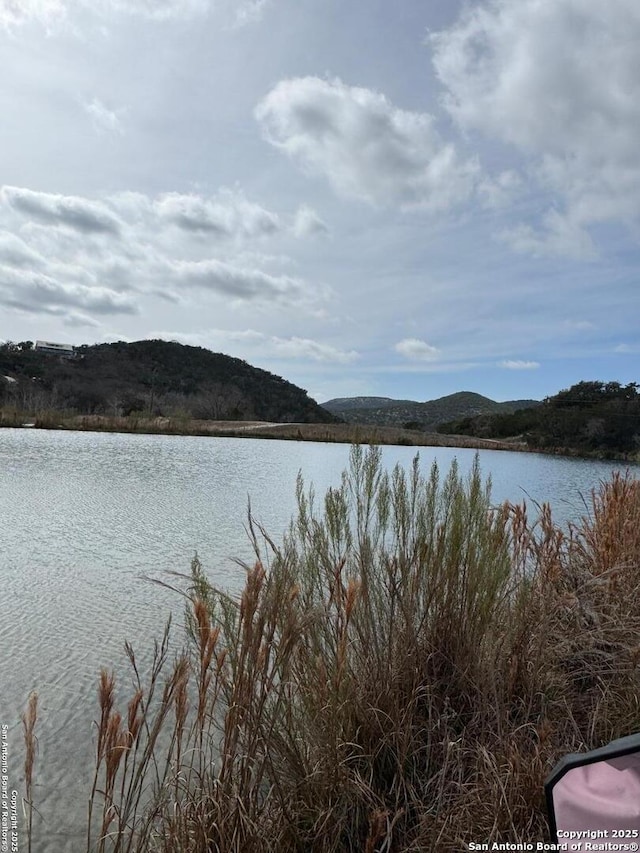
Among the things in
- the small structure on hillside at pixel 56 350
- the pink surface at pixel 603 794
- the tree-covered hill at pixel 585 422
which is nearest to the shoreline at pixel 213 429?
the tree-covered hill at pixel 585 422

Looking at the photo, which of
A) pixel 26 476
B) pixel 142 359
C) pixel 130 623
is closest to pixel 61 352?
pixel 142 359

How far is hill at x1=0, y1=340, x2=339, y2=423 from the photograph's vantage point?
45.8 m

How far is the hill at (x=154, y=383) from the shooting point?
150ft

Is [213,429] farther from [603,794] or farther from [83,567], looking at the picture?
[603,794]

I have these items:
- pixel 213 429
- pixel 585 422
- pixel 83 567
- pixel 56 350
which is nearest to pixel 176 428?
pixel 213 429

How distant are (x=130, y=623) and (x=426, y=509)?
2451 millimetres

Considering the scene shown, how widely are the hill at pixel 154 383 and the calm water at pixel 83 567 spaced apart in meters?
31.7

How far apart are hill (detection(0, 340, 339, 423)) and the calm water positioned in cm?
3171

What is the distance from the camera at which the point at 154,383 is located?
58125 mm

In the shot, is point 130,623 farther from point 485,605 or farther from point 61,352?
point 61,352

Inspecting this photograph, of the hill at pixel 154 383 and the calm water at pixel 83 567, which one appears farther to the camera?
the hill at pixel 154 383

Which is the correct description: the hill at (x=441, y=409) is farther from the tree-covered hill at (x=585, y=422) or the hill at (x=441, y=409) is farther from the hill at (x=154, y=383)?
the tree-covered hill at (x=585, y=422)

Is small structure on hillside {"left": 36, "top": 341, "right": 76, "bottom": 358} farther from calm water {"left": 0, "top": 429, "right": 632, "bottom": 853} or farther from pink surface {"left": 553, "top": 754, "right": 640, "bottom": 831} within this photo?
pink surface {"left": 553, "top": 754, "right": 640, "bottom": 831}

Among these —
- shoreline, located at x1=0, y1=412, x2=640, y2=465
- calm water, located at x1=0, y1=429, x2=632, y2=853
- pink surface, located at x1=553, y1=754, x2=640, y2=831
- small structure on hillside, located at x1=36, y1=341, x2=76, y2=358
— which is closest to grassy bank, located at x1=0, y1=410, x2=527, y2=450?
shoreline, located at x1=0, y1=412, x2=640, y2=465
